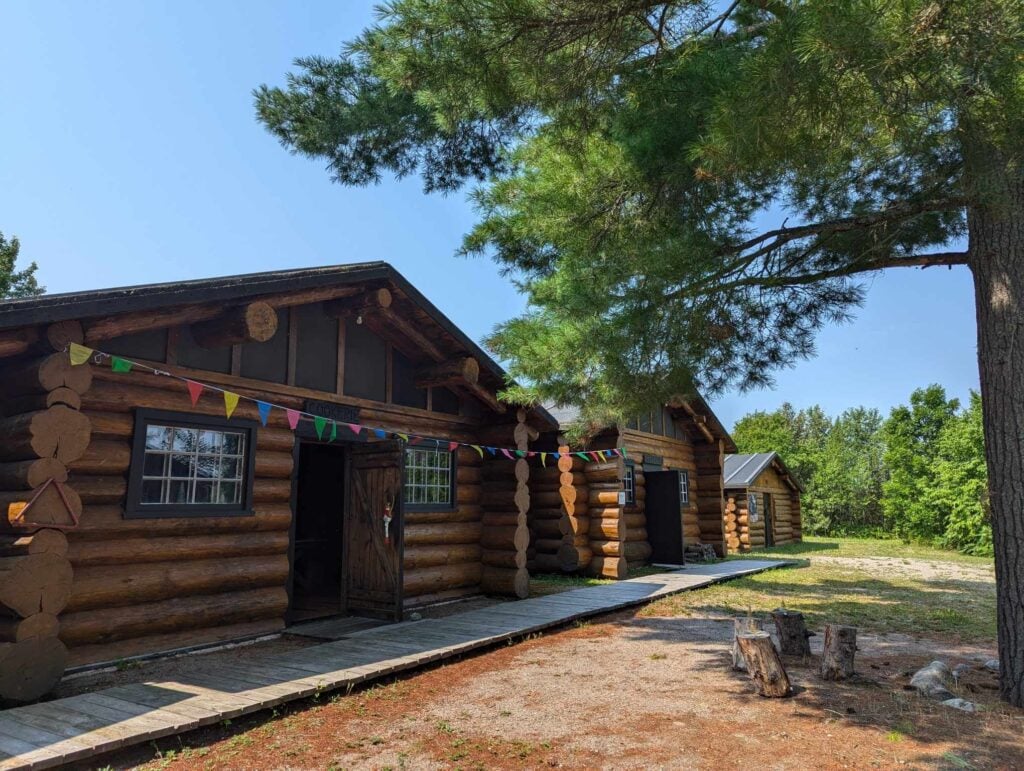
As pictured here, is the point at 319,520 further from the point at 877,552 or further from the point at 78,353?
the point at 877,552

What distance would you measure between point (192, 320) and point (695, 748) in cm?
639

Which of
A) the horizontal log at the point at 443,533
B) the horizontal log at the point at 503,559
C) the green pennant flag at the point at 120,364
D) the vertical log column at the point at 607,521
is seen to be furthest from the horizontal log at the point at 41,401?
the vertical log column at the point at 607,521

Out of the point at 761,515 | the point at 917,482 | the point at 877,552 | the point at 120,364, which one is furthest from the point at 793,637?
the point at 917,482

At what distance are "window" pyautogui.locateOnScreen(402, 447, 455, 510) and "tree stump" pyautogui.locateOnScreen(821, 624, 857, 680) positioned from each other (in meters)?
5.98

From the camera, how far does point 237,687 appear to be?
18.3 ft

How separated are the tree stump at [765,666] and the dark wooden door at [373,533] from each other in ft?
15.2

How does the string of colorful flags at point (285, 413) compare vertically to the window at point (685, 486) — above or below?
above

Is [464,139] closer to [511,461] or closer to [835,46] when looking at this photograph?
[511,461]

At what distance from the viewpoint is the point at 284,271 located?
26.5 feet

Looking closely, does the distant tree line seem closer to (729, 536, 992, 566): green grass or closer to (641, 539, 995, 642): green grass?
(729, 536, 992, 566): green grass

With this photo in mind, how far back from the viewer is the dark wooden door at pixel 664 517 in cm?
1681

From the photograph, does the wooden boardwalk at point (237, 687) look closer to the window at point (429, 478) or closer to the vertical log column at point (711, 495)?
the window at point (429, 478)

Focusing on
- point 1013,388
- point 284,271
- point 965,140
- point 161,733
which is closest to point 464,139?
point 284,271

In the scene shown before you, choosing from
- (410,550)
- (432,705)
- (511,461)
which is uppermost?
(511,461)
